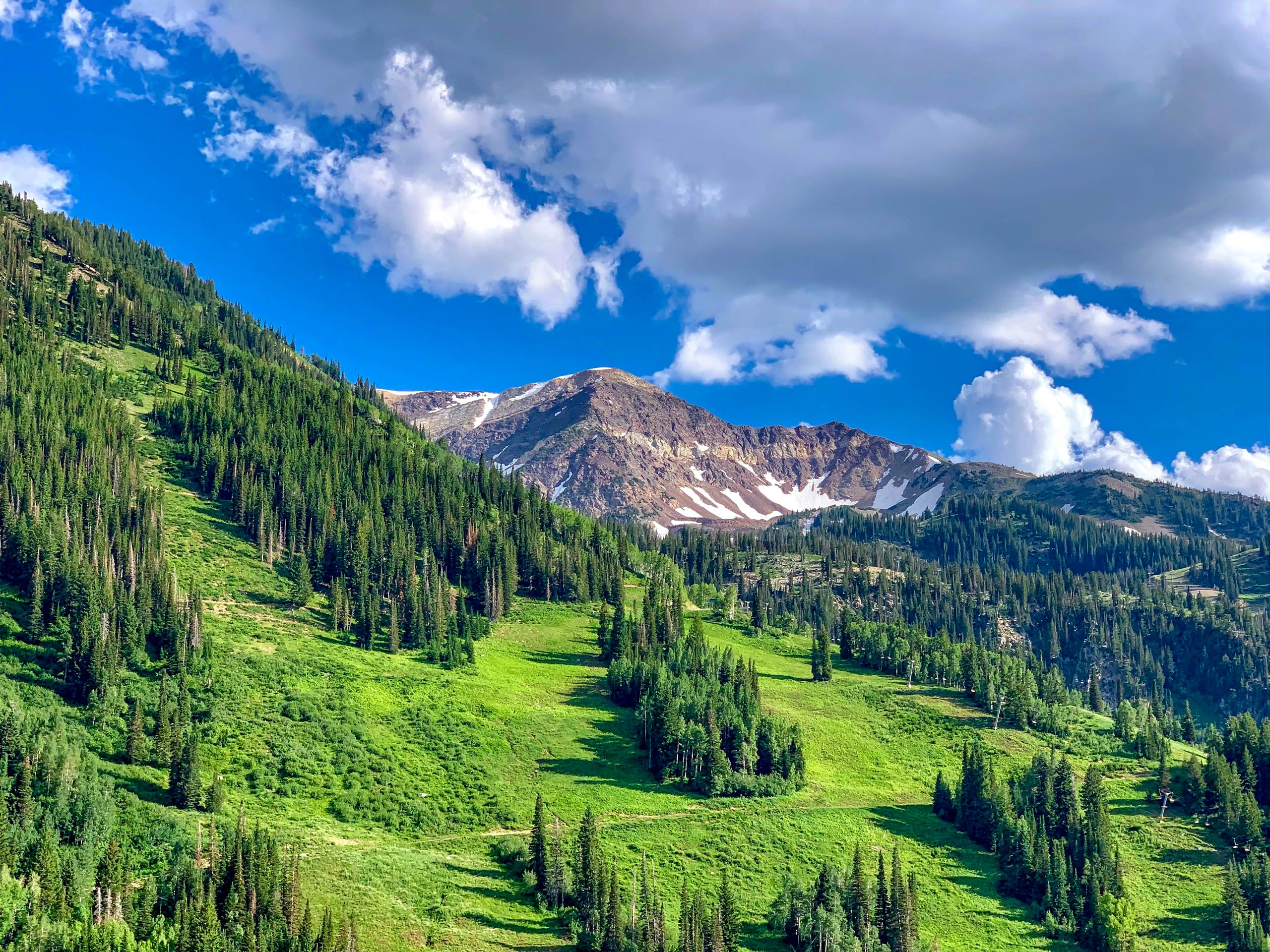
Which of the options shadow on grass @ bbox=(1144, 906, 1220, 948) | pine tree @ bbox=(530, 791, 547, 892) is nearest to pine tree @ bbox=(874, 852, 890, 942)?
pine tree @ bbox=(530, 791, 547, 892)

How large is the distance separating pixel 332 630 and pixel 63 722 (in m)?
57.7

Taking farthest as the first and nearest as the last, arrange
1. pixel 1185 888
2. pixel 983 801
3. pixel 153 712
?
1. pixel 983 801
2. pixel 1185 888
3. pixel 153 712

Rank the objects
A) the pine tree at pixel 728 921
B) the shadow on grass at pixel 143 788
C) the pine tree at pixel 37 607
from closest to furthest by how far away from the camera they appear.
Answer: the pine tree at pixel 728 921 → the shadow on grass at pixel 143 788 → the pine tree at pixel 37 607

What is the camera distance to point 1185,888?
323ft

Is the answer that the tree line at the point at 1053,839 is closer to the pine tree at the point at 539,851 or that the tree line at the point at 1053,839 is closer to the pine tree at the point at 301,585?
the pine tree at the point at 539,851

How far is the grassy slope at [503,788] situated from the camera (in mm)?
76250

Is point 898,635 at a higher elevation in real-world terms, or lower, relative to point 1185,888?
higher

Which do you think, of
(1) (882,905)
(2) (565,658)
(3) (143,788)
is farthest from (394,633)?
(1) (882,905)

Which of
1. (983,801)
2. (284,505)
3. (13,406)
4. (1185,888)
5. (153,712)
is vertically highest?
(13,406)

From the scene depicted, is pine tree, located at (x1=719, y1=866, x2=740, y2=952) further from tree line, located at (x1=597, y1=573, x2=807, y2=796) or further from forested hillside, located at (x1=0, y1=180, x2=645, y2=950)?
forested hillside, located at (x1=0, y1=180, x2=645, y2=950)

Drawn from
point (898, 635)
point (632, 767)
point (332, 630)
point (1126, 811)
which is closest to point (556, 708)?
point (632, 767)

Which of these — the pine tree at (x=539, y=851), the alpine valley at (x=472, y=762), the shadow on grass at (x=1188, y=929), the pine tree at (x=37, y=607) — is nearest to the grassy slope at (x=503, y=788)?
the shadow on grass at (x=1188, y=929)

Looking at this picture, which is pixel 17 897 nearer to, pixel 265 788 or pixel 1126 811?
pixel 265 788

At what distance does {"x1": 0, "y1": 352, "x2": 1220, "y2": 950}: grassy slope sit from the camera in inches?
3002
